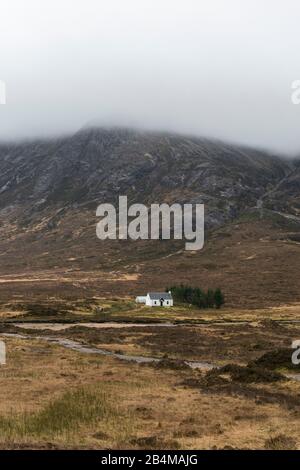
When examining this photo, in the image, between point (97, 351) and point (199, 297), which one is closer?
point (97, 351)

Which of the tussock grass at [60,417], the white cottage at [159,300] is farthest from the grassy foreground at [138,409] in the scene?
the white cottage at [159,300]

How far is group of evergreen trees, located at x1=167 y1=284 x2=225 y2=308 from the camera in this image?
140125 mm

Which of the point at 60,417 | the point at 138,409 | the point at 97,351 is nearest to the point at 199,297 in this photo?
the point at 97,351

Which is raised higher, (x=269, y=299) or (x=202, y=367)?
(x=202, y=367)

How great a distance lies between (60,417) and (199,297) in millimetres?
117094

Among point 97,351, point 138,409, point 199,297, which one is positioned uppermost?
point 138,409

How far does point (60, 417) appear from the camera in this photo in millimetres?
28234

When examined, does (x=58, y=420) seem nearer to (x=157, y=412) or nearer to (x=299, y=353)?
(x=157, y=412)

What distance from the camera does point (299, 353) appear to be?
176ft

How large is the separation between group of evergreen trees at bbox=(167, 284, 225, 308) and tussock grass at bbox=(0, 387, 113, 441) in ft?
354

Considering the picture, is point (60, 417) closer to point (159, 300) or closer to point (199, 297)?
point (159, 300)

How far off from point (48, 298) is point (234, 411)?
12139cm

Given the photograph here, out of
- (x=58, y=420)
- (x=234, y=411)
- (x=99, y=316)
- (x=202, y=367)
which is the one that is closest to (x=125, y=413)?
(x=58, y=420)

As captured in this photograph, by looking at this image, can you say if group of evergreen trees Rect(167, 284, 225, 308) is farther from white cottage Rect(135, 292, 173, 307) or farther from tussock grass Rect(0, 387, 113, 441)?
tussock grass Rect(0, 387, 113, 441)
